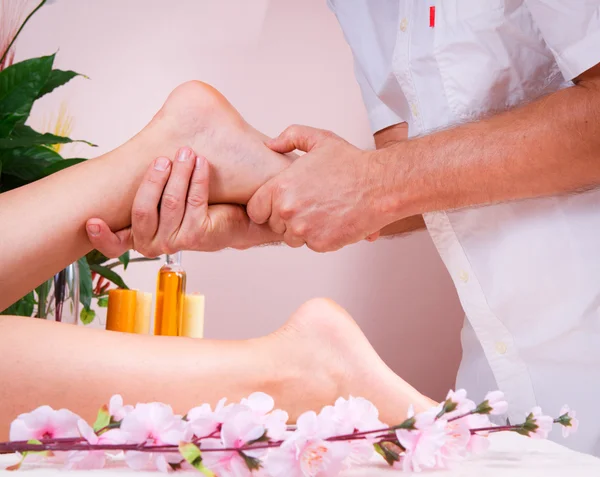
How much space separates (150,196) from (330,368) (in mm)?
480

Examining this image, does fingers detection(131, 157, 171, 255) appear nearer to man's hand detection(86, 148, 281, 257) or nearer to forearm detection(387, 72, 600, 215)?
man's hand detection(86, 148, 281, 257)

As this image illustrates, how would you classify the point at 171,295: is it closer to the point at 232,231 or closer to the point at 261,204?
the point at 232,231

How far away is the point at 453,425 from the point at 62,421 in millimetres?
320

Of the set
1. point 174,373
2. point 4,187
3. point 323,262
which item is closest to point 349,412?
point 174,373

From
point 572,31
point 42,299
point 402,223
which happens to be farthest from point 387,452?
point 42,299

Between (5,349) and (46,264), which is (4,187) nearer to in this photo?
(46,264)

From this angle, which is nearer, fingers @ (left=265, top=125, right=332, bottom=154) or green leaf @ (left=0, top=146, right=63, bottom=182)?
fingers @ (left=265, top=125, right=332, bottom=154)

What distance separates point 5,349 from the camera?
Result: 0.79 m

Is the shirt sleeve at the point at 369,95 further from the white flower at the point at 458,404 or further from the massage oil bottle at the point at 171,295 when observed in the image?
the white flower at the point at 458,404

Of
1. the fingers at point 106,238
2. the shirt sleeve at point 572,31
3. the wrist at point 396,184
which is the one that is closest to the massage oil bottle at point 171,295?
the fingers at point 106,238

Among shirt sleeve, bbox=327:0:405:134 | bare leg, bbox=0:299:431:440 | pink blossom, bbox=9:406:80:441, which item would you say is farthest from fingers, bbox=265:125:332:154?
pink blossom, bbox=9:406:80:441

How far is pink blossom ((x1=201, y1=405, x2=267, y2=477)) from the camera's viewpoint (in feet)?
1.49

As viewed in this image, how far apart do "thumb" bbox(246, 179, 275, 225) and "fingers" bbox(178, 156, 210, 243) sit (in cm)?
9

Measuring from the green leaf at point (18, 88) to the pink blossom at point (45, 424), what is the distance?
120cm
